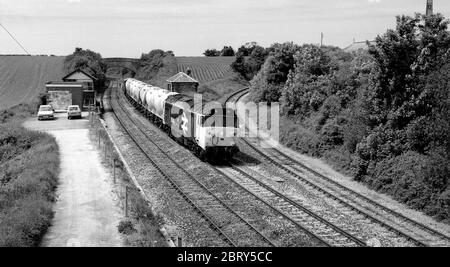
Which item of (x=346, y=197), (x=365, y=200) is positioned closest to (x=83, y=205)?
(x=346, y=197)

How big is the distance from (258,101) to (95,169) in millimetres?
25397

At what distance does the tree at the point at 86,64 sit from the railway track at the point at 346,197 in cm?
5571

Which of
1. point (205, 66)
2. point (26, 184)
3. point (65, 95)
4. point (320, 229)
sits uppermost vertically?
point (205, 66)

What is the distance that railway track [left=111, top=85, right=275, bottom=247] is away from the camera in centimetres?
1634

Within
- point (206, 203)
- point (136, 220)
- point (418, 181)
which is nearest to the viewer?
point (136, 220)

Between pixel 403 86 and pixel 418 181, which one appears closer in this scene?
pixel 418 181

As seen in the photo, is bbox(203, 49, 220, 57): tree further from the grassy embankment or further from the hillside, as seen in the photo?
the grassy embankment

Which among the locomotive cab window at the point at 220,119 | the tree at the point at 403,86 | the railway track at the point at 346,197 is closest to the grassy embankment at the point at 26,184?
the locomotive cab window at the point at 220,119

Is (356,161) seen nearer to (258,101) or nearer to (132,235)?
(132,235)

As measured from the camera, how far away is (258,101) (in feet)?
160

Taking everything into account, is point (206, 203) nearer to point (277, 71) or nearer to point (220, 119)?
point (220, 119)

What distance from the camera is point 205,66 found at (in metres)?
109

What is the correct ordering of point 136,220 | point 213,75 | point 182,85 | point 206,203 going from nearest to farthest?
point 136,220
point 206,203
point 182,85
point 213,75

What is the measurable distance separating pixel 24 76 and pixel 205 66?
121ft
